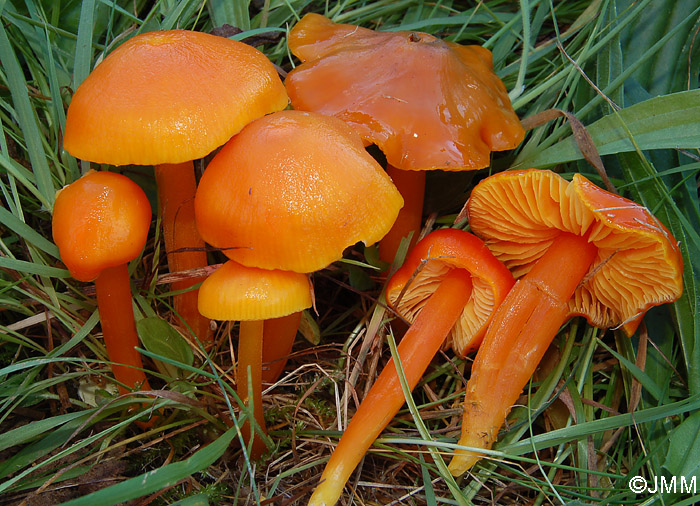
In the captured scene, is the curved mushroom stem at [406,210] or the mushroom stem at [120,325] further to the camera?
the curved mushroom stem at [406,210]

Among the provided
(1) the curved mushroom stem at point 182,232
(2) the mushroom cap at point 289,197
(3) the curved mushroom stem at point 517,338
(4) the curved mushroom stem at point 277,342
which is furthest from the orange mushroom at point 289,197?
(3) the curved mushroom stem at point 517,338

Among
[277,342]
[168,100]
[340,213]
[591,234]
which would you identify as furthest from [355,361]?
[168,100]

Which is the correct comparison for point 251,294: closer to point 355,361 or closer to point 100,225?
point 100,225

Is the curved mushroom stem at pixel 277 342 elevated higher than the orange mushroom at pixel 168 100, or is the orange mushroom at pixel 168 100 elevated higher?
the orange mushroom at pixel 168 100

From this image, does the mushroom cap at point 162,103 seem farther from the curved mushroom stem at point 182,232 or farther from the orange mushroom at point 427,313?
the orange mushroom at point 427,313

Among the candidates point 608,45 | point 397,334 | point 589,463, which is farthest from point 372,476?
point 608,45

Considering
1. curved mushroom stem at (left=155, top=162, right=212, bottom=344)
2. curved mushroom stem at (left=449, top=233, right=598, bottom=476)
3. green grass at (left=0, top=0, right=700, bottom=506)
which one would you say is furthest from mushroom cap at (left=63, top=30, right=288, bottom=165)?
curved mushroom stem at (left=449, top=233, right=598, bottom=476)
